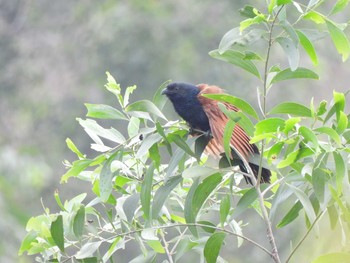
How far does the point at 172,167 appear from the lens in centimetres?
230

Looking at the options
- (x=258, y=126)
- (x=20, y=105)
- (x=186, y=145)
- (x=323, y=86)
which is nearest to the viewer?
(x=258, y=126)

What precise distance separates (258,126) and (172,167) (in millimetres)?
380

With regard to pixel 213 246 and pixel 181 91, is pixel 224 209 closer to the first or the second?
pixel 213 246

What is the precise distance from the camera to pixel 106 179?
2275 millimetres

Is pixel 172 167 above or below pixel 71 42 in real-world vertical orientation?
below

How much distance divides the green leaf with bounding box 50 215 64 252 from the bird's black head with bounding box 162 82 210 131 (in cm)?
98

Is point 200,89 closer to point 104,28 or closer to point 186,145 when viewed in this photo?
point 186,145

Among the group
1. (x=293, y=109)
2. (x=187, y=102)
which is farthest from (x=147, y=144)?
(x=187, y=102)

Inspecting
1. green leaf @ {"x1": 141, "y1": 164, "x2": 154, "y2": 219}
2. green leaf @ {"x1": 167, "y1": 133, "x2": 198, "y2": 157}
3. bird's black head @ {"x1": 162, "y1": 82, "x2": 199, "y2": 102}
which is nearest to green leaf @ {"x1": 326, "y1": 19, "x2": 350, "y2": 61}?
green leaf @ {"x1": 167, "y1": 133, "x2": 198, "y2": 157}

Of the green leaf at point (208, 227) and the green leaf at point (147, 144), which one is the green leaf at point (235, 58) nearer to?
the green leaf at point (147, 144)

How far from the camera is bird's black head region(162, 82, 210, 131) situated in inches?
129

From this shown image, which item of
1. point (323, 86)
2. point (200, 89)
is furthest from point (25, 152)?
point (200, 89)

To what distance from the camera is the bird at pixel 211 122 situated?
2467 mm

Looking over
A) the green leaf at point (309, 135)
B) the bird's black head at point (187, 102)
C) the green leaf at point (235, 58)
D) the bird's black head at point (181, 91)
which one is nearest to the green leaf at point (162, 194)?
the green leaf at point (235, 58)
